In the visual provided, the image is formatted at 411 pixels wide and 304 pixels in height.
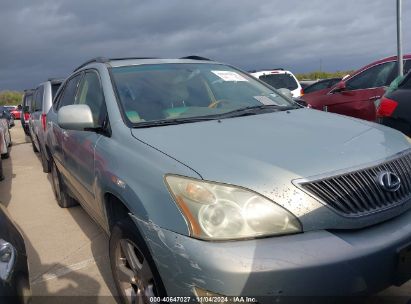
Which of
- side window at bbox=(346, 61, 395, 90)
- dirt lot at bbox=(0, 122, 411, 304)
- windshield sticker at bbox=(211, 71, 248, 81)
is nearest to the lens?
dirt lot at bbox=(0, 122, 411, 304)

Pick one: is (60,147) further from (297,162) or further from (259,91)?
(297,162)

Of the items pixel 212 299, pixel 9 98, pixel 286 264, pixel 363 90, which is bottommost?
pixel 9 98

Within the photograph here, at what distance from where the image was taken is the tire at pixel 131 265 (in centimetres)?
231

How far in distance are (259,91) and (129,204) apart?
1828mm

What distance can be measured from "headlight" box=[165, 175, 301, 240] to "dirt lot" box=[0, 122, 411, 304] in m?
1.22

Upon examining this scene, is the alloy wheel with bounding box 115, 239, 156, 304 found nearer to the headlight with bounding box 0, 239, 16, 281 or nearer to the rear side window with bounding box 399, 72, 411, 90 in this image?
the headlight with bounding box 0, 239, 16, 281

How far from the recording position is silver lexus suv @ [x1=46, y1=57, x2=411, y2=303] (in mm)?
1951

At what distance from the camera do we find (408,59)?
7.62 metres

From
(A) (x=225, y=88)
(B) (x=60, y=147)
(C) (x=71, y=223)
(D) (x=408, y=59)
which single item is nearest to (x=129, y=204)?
(A) (x=225, y=88)

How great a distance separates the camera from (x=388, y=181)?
2.29 meters

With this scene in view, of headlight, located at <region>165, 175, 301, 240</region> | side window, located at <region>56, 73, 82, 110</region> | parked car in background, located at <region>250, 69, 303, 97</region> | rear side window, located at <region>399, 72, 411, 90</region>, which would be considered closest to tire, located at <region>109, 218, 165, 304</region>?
headlight, located at <region>165, 175, 301, 240</region>

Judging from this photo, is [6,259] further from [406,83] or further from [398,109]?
[406,83]

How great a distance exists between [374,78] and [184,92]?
538 centimetres

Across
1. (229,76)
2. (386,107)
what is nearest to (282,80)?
(386,107)
